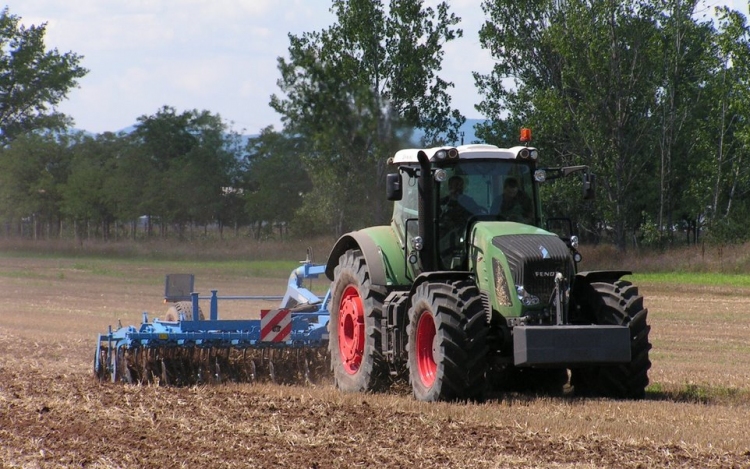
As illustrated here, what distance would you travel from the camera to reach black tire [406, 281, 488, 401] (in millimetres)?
8273

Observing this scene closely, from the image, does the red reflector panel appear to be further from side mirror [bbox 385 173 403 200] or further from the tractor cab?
side mirror [bbox 385 173 403 200]

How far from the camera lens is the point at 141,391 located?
981 centimetres

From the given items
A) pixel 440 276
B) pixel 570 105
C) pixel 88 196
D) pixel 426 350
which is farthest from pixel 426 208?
pixel 88 196

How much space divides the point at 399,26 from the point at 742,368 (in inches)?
→ 991

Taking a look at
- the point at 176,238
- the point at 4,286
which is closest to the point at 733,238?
the point at 4,286

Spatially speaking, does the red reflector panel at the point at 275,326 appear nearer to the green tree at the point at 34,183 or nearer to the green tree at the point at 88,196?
the green tree at the point at 88,196

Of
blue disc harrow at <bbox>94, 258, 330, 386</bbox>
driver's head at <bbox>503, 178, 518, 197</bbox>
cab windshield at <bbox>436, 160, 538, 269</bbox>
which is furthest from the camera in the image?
blue disc harrow at <bbox>94, 258, 330, 386</bbox>

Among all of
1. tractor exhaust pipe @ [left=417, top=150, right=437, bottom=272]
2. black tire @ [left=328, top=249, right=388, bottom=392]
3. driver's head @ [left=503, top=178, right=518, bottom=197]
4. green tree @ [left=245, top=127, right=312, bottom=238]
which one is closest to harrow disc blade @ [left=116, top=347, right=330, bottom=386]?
black tire @ [left=328, top=249, right=388, bottom=392]

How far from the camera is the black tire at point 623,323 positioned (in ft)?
28.0

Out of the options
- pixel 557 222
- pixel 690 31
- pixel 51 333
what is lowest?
pixel 51 333

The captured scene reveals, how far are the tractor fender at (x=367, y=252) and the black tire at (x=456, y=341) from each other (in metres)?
0.90

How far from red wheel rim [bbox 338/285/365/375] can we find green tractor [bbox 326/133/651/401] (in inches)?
0.5

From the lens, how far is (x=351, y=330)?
33.3 ft

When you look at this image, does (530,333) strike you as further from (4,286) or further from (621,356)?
(4,286)
